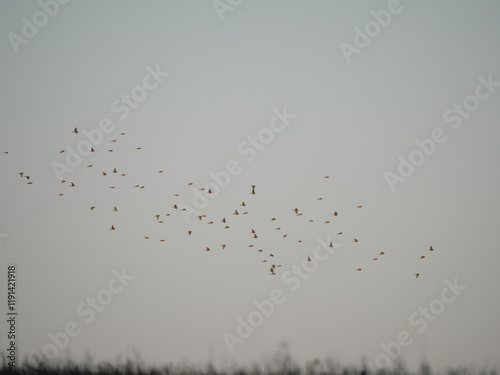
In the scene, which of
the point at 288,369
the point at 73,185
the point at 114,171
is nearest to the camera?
the point at 288,369

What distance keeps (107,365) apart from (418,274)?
46.6 feet

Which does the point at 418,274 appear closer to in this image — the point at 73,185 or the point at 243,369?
the point at 243,369

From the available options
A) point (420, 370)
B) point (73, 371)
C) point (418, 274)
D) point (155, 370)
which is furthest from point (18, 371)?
point (418, 274)

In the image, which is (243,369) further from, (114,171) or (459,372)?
(114,171)

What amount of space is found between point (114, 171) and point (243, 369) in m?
11.3

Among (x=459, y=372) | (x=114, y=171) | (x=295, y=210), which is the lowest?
(x=459, y=372)

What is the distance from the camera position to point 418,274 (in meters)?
36.8

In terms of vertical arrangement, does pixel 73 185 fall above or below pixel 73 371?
above

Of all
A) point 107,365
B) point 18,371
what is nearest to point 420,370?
point 107,365

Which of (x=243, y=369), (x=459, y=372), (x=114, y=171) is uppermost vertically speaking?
(x=114, y=171)

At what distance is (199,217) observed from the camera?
36719mm

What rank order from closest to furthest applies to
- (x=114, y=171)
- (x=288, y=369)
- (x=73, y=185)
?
1. (x=288, y=369)
2. (x=114, y=171)
3. (x=73, y=185)

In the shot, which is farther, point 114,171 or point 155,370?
point 114,171

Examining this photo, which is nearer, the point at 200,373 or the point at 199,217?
the point at 200,373
